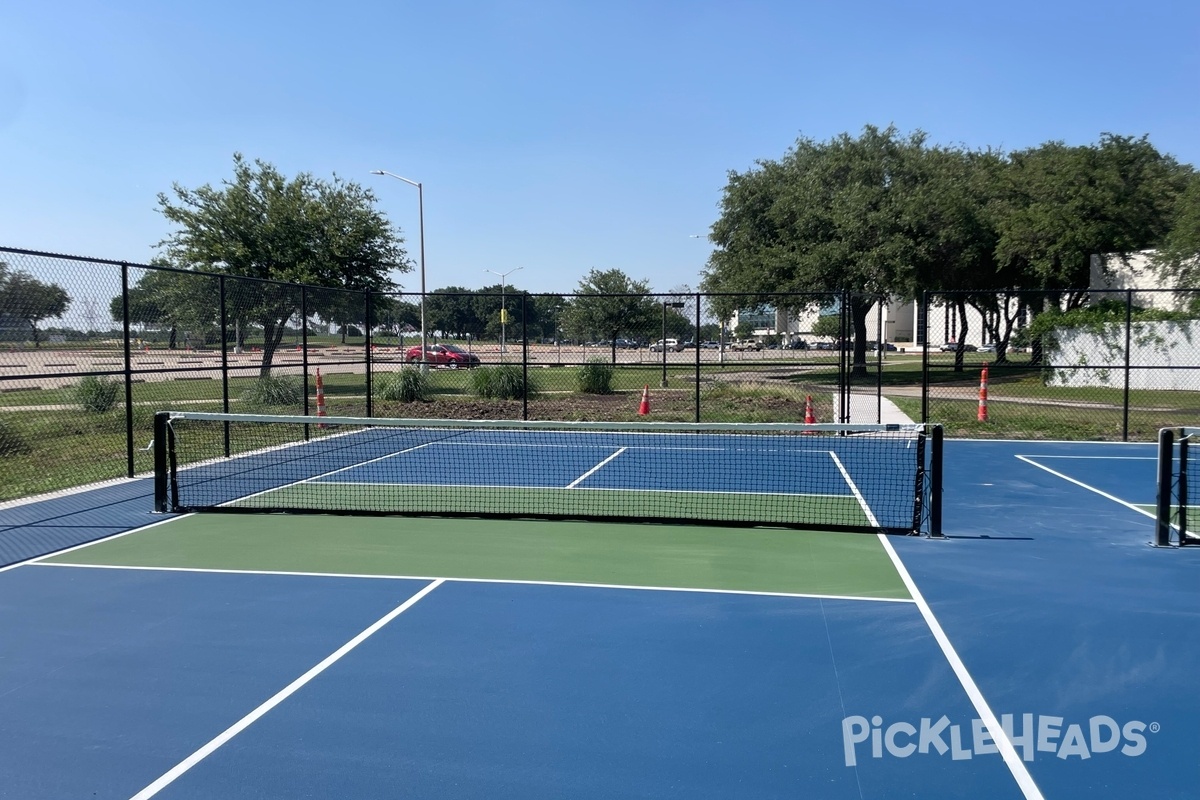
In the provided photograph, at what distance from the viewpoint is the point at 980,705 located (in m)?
4.98

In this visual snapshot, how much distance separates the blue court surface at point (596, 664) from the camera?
4273 mm

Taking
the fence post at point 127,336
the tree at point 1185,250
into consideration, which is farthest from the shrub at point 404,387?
the tree at point 1185,250

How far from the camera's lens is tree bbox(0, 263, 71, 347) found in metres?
11.7

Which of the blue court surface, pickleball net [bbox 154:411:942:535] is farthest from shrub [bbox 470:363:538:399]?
the blue court surface

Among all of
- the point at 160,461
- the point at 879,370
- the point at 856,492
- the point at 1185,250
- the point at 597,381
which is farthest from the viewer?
the point at 1185,250

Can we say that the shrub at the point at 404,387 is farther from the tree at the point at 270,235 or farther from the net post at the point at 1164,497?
the net post at the point at 1164,497

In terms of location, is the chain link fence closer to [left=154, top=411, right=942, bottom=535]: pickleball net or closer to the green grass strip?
[left=154, top=411, right=942, bottom=535]: pickleball net

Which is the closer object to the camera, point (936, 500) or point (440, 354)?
point (936, 500)

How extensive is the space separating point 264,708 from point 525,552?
3.72 meters

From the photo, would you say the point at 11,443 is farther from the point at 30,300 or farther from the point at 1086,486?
the point at 1086,486

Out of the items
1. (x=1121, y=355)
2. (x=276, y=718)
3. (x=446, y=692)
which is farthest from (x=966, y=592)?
(x=1121, y=355)

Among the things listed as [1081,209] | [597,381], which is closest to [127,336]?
[597,381]

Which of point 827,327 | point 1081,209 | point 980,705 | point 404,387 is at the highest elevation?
point 1081,209

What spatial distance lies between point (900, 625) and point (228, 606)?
5.19 meters
